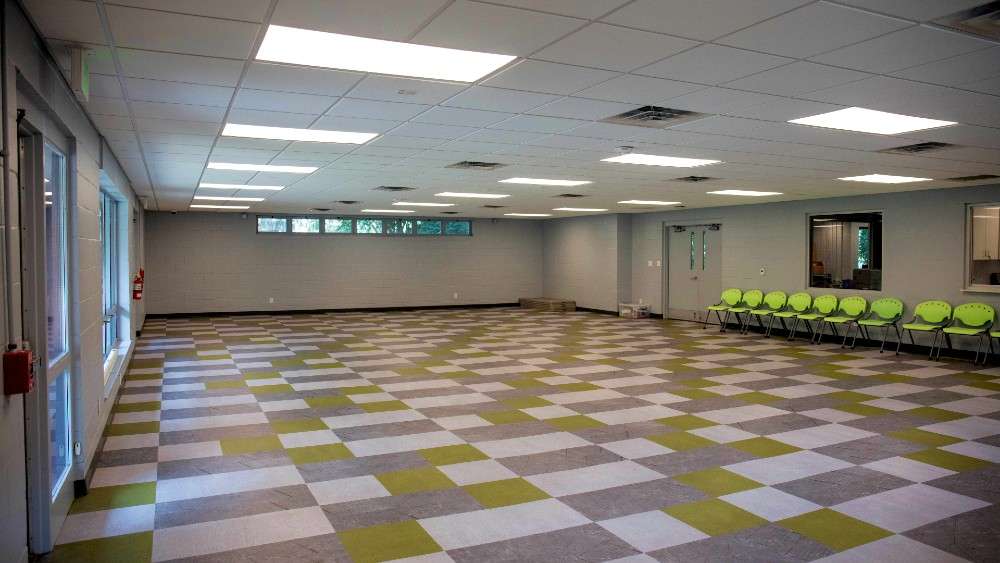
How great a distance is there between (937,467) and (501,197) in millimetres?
8598

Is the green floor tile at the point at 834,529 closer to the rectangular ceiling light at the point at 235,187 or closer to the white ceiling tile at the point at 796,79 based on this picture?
the white ceiling tile at the point at 796,79

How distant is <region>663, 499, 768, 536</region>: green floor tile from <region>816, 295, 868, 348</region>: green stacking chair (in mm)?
8224

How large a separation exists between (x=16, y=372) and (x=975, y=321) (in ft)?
36.9

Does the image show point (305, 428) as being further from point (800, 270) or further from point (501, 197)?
point (800, 270)

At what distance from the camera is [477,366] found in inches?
369

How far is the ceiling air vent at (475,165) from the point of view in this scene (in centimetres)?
793

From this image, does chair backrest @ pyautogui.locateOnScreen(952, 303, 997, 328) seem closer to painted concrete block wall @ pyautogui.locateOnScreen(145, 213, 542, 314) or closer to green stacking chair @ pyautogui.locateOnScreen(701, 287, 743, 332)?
green stacking chair @ pyautogui.locateOnScreen(701, 287, 743, 332)

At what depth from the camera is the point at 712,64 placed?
3.81 metres

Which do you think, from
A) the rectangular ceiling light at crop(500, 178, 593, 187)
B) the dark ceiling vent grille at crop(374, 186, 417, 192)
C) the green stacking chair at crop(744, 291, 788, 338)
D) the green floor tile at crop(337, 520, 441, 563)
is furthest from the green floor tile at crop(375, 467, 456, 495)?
the green stacking chair at crop(744, 291, 788, 338)

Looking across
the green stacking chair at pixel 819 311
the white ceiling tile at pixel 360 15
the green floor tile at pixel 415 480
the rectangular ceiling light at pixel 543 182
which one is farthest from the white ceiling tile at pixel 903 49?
the green stacking chair at pixel 819 311

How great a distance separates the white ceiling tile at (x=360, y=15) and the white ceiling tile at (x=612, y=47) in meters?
0.75

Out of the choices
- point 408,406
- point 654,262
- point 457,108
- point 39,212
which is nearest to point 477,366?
point 408,406

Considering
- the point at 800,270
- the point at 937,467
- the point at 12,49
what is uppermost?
the point at 12,49

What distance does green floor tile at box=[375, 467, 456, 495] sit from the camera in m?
4.54
